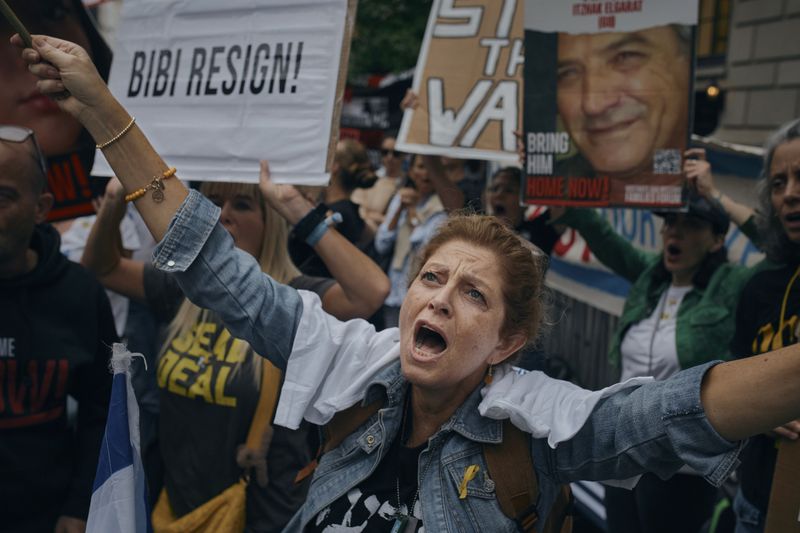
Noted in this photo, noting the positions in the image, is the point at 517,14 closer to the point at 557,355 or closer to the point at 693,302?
the point at 693,302

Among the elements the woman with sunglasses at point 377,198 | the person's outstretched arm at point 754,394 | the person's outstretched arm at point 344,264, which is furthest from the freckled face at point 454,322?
the woman with sunglasses at point 377,198

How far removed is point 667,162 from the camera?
354 cm

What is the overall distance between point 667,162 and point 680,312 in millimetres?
732

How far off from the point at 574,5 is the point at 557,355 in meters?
5.00

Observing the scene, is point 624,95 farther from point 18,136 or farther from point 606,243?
point 18,136

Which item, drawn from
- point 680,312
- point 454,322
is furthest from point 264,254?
point 680,312

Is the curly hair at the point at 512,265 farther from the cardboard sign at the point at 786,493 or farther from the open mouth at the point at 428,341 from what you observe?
the cardboard sign at the point at 786,493

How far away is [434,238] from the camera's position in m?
2.23

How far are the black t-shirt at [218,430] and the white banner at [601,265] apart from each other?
8.20 feet

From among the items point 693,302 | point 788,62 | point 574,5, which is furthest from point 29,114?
point 788,62

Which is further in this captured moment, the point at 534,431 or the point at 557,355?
the point at 557,355

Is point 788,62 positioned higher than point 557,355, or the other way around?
point 788,62

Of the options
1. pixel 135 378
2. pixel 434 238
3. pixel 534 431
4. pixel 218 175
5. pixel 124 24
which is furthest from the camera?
pixel 135 378

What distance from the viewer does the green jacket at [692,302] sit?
12.0 feet
